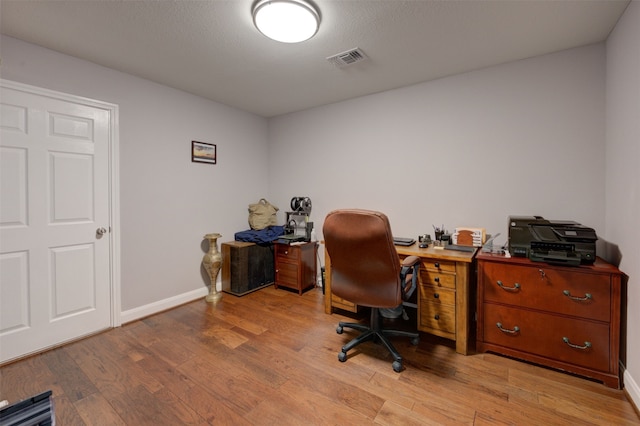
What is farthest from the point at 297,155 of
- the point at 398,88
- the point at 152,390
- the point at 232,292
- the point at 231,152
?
the point at 152,390

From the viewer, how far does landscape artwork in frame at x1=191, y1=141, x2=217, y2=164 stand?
332 centimetres

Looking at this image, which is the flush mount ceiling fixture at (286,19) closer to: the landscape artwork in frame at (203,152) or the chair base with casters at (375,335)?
the landscape artwork in frame at (203,152)

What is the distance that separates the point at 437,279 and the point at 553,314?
760mm

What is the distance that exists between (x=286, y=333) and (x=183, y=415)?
3.38 ft

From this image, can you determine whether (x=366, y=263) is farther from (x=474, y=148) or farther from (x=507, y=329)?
(x=474, y=148)

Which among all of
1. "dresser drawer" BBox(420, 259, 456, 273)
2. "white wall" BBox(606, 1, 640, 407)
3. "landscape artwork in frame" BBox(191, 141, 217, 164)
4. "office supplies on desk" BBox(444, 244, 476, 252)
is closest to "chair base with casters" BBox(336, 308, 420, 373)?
"dresser drawer" BBox(420, 259, 456, 273)

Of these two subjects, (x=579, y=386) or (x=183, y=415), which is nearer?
(x=183, y=415)

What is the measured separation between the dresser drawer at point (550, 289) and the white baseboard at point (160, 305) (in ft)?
9.99

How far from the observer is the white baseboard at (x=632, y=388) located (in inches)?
62.4

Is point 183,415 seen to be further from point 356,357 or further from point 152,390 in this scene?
point 356,357

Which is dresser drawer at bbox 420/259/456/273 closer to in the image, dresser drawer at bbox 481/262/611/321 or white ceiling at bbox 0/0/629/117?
dresser drawer at bbox 481/262/611/321

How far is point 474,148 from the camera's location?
8.87 ft

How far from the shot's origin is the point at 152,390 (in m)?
1.78

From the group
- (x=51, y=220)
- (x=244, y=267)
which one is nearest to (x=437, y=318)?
(x=244, y=267)
